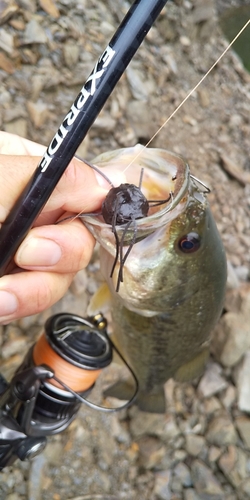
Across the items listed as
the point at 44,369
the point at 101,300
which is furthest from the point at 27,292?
the point at 101,300

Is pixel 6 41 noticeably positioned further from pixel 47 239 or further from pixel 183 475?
pixel 183 475

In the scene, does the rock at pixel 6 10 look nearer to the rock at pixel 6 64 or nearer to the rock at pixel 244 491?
the rock at pixel 6 64

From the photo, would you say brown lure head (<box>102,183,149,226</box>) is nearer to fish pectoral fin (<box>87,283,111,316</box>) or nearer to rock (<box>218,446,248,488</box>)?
fish pectoral fin (<box>87,283,111,316</box>)

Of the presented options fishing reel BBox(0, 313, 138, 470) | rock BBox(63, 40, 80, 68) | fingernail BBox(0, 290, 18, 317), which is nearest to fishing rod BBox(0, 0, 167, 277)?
fingernail BBox(0, 290, 18, 317)

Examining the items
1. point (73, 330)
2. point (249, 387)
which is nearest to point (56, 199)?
point (73, 330)

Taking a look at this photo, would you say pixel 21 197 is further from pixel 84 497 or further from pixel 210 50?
pixel 210 50

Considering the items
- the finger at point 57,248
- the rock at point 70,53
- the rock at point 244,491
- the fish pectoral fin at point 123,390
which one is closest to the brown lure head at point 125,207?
the finger at point 57,248
